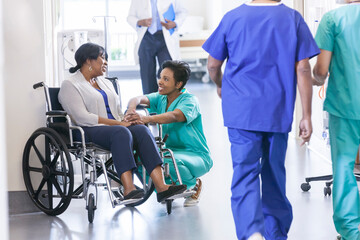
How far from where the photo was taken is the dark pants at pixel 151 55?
671 centimetres

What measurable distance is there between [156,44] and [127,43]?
296 inches

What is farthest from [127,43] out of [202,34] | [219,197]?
[219,197]

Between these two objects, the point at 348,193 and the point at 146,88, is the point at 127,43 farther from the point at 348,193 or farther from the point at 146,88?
the point at 348,193

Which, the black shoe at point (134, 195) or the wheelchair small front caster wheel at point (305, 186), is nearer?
the black shoe at point (134, 195)

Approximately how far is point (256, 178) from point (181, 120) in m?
1.14

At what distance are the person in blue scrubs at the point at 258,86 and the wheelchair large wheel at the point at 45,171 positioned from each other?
1.09m

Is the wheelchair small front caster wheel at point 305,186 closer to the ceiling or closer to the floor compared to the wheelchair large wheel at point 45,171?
closer to the floor

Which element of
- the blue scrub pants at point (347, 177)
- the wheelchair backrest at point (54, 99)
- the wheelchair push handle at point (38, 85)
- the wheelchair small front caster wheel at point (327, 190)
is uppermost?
the wheelchair push handle at point (38, 85)

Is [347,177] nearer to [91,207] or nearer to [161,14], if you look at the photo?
[91,207]

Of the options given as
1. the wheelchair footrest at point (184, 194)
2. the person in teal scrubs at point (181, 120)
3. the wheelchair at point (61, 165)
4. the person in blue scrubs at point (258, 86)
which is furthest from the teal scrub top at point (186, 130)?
the person in blue scrubs at point (258, 86)

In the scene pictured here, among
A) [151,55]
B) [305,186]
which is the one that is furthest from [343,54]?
[151,55]

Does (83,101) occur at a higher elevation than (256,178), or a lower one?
higher

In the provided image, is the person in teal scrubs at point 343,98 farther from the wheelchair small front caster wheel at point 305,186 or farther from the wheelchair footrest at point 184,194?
the wheelchair small front caster wheel at point 305,186

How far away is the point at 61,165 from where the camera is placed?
12.4ft
